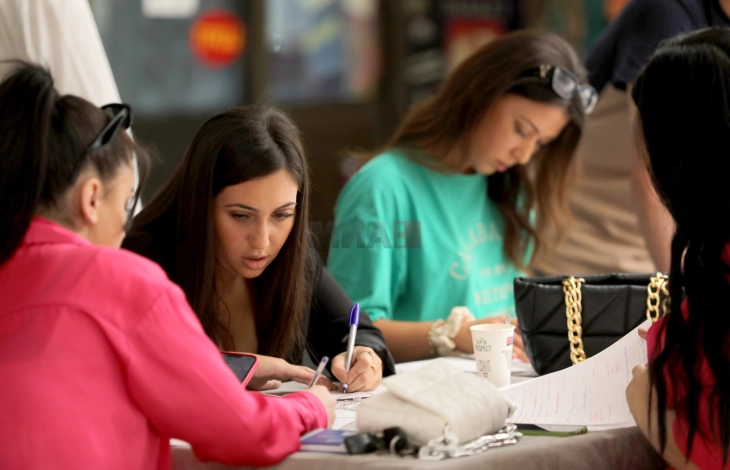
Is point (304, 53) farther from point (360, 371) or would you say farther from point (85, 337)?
point (85, 337)

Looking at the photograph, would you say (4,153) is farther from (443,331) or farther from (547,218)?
(547,218)

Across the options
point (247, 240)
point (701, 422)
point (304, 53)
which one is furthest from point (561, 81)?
point (304, 53)

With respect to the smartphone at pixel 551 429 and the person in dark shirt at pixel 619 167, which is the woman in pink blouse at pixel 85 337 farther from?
the person in dark shirt at pixel 619 167

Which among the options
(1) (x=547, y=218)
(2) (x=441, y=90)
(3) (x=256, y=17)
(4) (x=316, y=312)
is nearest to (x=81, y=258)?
(4) (x=316, y=312)

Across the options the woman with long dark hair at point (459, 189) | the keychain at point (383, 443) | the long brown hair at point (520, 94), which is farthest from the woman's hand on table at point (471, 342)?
the keychain at point (383, 443)

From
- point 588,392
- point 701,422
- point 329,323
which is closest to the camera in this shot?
point 701,422

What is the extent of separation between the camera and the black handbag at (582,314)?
164 centimetres

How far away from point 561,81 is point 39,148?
1529 mm

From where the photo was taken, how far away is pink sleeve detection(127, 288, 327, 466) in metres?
1.05

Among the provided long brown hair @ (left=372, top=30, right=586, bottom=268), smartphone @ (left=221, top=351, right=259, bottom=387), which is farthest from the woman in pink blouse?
long brown hair @ (left=372, top=30, right=586, bottom=268)

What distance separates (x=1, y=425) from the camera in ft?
3.42

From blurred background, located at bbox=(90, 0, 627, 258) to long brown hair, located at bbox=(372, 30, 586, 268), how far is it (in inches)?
70.2

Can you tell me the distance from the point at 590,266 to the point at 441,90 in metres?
0.79

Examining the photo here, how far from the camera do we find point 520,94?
2301 millimetres
